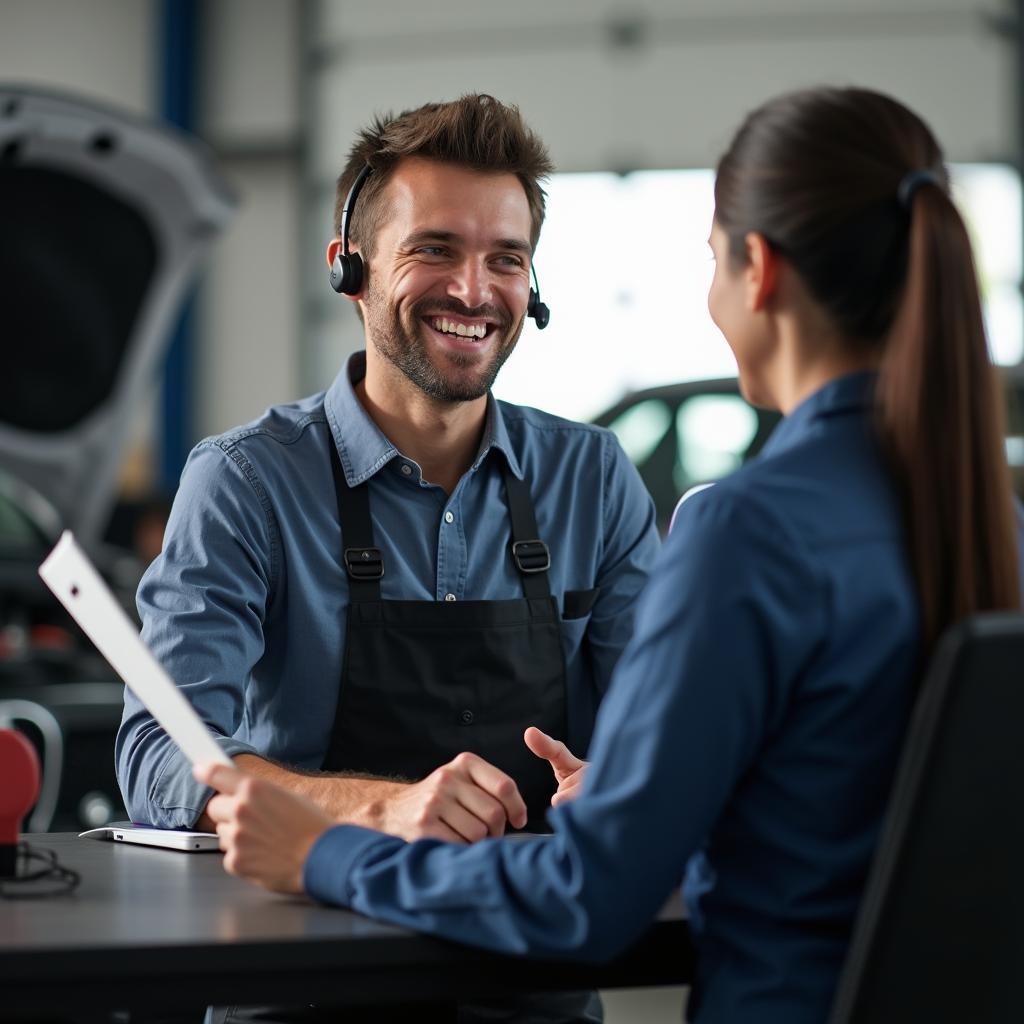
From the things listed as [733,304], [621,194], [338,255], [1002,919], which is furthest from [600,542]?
[621,194]

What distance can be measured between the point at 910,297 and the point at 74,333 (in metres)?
2.68

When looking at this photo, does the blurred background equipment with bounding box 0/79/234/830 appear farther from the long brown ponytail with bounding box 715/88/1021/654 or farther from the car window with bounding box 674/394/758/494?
the long brown ponytail with bounding box 715/88/1021/654

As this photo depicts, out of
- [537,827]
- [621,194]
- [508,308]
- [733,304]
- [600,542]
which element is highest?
[621,194]

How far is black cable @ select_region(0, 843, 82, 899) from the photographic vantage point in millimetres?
1229

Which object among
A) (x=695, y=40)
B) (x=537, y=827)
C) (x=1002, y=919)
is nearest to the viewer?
(x=1002, y=919)

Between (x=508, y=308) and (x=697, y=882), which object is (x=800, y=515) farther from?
(x=508, y=308)

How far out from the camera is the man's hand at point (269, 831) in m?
1.19

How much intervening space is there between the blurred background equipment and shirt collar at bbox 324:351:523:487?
1349 mm

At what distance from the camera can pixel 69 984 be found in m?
1.03

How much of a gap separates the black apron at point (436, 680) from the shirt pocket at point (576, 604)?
5 cm

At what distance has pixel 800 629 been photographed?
1.03 m

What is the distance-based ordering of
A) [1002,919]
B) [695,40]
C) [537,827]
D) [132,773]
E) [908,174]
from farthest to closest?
[695,40] < [537,827] < [132,773] < [908,174] < [1002,919]

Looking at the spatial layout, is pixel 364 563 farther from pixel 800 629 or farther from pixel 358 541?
pixel 800 629

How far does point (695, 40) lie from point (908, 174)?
27.9 feet
